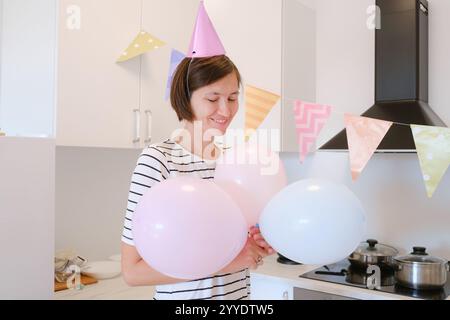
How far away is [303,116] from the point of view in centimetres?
158

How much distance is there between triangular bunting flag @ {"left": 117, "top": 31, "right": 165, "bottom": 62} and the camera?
217 centimetres

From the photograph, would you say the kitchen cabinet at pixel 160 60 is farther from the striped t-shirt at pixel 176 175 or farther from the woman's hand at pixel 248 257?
the woman's hand at pixel 248 257

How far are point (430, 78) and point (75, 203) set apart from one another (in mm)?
2051

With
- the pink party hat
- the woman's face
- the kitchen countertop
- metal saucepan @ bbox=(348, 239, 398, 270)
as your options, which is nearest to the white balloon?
the woman's face

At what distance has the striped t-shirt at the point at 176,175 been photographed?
1.16m

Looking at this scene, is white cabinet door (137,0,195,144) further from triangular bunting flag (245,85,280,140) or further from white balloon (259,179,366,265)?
white balloon (259,179,366,265)

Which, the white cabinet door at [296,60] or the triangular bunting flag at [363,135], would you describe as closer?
the triangular bunting flag at [363,135]

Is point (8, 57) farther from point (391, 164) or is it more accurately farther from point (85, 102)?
point (391, 164)

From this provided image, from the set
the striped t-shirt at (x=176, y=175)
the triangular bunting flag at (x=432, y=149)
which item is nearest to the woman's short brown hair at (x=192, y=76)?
the striped t-shirt at (x=176, y=175)

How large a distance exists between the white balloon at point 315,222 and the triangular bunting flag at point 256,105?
535mm

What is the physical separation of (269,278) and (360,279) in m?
0.45

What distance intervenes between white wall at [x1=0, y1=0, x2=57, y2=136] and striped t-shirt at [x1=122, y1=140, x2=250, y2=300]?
3.08ft
